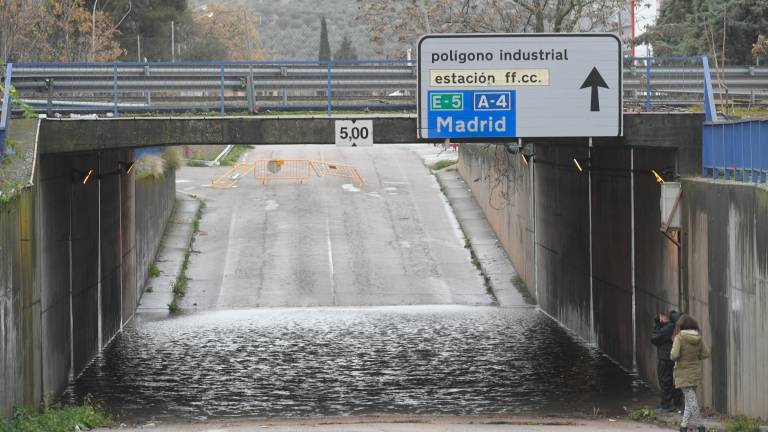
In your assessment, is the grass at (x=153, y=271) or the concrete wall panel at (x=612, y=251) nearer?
the concrete wall panel at (x=612, y=251)

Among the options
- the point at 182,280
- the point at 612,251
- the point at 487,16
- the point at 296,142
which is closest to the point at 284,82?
the point at 296,142

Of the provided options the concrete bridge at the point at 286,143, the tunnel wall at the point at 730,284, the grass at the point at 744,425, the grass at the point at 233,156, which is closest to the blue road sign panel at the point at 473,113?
the concrete bridge at the point at 286,143

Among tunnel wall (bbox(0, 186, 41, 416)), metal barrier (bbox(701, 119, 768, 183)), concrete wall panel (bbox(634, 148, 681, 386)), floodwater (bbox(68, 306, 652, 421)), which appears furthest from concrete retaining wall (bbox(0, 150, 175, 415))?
concrete wall panel (bbox(634, 148, 681, 386))

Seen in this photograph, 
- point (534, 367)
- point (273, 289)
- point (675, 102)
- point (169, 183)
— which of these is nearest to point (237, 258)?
point (273, 289)

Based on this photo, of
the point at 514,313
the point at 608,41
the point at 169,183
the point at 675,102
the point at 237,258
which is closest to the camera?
the point at 608,41

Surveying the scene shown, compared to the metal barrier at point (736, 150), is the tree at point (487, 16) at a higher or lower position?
higher

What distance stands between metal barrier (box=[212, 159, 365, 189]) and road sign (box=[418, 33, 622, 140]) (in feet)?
85.1

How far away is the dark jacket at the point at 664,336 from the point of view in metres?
15.5

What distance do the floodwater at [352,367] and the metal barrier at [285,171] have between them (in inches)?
667

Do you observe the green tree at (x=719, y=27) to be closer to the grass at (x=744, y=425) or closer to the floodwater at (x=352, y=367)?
the floodwater at (x=352, y=367)

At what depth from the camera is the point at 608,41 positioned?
17594 mm

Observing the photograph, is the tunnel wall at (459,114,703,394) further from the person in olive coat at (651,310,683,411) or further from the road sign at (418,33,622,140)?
the person in olive coat at (651,310,683,411)

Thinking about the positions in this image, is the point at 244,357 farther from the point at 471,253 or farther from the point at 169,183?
the point at 169,183

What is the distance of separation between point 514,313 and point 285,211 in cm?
1229
